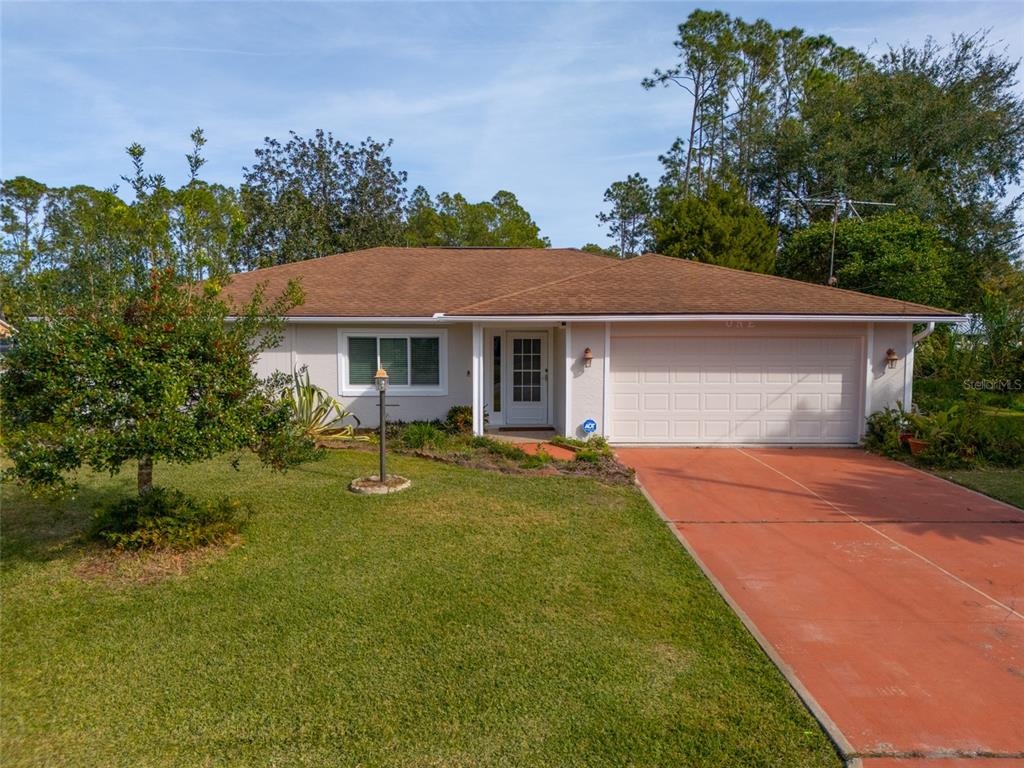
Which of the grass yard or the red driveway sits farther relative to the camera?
the red driveway

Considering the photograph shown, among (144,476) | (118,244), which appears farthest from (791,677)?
(118,244)

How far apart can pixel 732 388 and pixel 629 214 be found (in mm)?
28660

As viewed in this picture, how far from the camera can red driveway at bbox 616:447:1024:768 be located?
3.54m

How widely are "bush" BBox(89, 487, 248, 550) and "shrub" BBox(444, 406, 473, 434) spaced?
599cm

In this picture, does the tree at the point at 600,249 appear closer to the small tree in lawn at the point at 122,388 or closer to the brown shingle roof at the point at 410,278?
the brown shingle roof at the point at 410,278

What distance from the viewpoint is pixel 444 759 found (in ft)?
10.3

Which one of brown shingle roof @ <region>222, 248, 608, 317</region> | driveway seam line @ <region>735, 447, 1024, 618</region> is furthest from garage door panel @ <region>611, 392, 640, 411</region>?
brown shingle roof @ <region>222, 248, 608, 317</region>

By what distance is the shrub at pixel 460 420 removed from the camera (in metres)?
11.9

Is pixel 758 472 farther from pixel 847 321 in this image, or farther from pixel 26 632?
pixel 26 632

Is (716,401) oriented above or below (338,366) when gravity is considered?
below

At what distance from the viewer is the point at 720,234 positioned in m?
22.6

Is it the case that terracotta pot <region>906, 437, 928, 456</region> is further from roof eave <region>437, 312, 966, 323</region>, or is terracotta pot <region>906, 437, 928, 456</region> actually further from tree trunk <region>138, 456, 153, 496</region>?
tree trunk <region>138, 456, 153, 496</region>

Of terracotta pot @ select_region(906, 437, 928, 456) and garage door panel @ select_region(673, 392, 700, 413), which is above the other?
garage door panel @ select_region(673, 392, 700, 413)

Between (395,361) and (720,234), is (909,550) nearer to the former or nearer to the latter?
(395,361)
